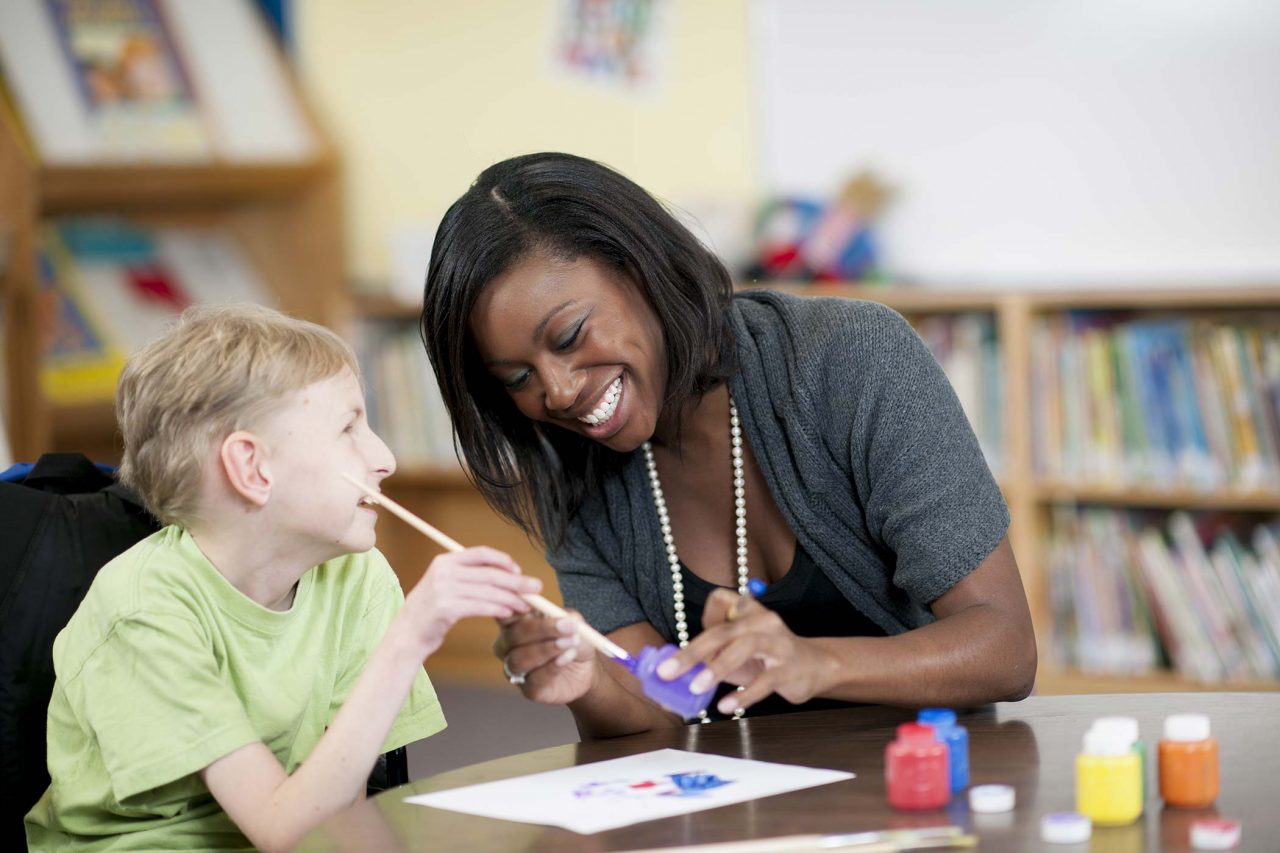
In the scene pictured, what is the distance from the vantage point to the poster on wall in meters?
3.68

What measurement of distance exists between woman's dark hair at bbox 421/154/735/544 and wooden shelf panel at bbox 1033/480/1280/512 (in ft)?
5.55

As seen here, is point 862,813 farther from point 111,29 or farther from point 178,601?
point 111,29

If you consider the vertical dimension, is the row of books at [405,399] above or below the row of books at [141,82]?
below

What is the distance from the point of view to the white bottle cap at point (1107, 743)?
3.16 ft

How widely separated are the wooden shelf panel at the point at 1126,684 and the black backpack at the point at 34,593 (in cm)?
214

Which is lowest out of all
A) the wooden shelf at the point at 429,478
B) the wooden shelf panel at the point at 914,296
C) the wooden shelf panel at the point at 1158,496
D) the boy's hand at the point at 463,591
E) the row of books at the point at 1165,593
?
the row of books at the point at 1165,593

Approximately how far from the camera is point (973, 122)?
3.34 m

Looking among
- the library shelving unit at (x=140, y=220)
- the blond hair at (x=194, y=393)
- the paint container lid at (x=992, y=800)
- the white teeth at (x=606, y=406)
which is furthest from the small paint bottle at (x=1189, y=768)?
the library shelving unit at (x=140, y=220)

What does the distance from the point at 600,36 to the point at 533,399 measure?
245 centimetres

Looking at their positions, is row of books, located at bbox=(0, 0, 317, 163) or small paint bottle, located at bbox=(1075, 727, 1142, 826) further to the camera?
row of books, located at bbox=(0, 0, 317, 163)

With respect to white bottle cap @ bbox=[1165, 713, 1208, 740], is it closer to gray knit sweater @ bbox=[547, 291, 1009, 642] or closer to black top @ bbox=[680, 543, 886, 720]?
gray knit sweater @ bbox=[547, 291, 1009, 642]

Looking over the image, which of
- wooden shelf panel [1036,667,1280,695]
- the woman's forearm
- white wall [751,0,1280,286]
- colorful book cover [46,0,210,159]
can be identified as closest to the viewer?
the woman's forearm

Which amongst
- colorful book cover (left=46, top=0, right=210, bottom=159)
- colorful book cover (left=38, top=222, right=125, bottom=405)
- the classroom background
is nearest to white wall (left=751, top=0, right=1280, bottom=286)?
the classroom background

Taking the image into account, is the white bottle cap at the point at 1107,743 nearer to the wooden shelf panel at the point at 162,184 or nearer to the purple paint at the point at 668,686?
the purple paint at the point at 668,686
